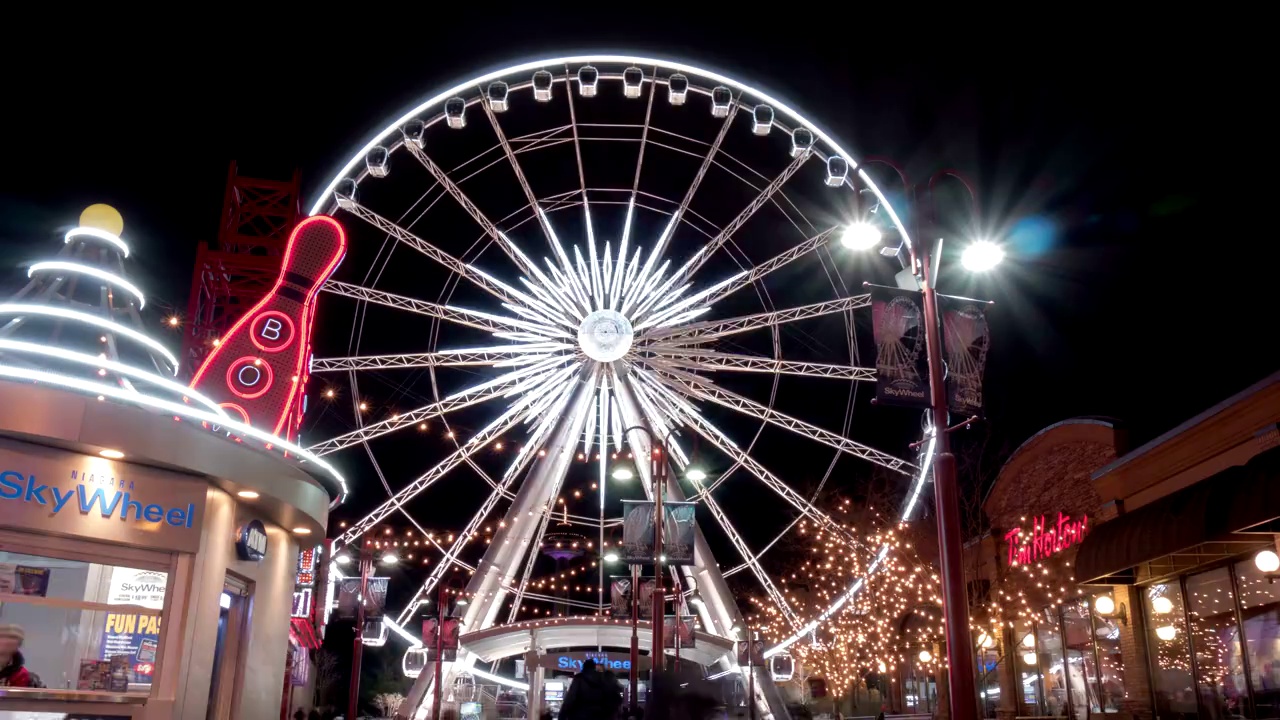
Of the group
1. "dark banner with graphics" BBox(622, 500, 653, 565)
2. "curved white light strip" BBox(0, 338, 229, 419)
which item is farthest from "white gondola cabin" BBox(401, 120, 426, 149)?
"curved white light strip" BBox(0, 338, 229, 419)

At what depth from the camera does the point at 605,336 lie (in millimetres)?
25375

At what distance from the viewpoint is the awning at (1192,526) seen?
14.7m

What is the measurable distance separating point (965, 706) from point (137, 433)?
29.8ft

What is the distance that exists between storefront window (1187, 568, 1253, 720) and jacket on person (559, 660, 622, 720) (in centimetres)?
1325

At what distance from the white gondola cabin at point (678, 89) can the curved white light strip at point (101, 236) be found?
45.5ft

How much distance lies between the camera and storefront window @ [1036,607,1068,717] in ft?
83.5

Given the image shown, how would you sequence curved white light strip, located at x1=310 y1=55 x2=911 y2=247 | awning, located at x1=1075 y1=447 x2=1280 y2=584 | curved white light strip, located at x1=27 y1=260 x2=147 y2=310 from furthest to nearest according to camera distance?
curved white light strip, located at x1=310 y1=55 x2=911 y2=247 < awning, located at x1=1075 y1=447 x2=1280 y2=584 < curved white light strip, located at x1=27 y1=260 x2=147 y2=310

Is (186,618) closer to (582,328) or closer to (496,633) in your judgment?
(582,328)

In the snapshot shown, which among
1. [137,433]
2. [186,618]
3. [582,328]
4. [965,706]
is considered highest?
[582,328]

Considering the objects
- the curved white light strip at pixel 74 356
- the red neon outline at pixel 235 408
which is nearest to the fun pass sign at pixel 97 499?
the curved white light strip at pixel 74 356

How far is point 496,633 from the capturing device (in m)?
28.9

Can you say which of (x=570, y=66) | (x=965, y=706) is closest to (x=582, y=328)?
(x=570, y=66)

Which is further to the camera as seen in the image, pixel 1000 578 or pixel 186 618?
pixel 1000 578

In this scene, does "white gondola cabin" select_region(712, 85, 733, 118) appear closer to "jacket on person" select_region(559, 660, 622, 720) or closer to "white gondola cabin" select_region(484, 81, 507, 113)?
"white gondola cabin" select_region(484, 81, 507, 113)
